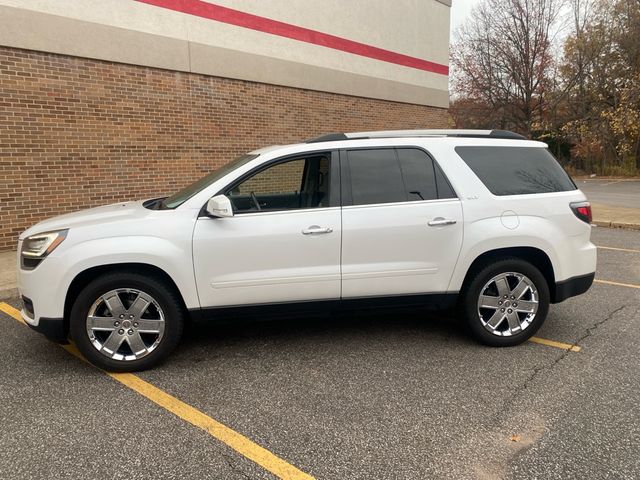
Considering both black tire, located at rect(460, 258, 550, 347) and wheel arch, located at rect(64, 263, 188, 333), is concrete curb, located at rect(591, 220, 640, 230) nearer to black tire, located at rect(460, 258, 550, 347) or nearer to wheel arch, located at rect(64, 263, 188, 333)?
black tire, located at rect(460, 258, 550, 347)

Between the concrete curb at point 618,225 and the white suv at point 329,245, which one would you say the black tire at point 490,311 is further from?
the concrete curb at point 618,225

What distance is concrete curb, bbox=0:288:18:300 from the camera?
5521 mm

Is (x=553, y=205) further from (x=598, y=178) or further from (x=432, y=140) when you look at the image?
(x=598, y=178)

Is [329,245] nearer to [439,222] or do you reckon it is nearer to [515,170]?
[439,222]

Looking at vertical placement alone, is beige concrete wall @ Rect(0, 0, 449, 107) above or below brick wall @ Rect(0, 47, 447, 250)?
above

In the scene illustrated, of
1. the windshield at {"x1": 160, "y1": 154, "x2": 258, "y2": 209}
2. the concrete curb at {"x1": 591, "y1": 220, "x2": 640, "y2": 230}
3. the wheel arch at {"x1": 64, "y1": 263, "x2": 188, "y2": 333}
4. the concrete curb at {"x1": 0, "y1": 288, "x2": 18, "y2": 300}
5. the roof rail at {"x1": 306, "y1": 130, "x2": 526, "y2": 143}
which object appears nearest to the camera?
the wheel arch at {"x1": 64, "y1": 263, "x2": 188, "y2": 333}

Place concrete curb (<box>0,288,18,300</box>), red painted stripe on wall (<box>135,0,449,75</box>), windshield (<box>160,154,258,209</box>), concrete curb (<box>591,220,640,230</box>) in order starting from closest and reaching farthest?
1. windshield (<box>160,154,258,209</box>)
2. concrete curb (<box>0,288,18,300</box>)
3. red painted stripe on wall (<box>135,0,449,75</box>)
4. concrete curb (<box>591,220,640,230</box>)

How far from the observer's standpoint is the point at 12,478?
2.40 meters

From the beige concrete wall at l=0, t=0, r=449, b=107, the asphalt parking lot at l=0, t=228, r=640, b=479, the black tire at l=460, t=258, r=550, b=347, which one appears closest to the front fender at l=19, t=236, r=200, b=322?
the asphalt parking lot at l=0, t=228, r=640, b=479

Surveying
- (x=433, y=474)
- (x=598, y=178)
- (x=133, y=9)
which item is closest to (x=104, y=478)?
(x=433, y=474)

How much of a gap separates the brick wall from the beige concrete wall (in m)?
0.28

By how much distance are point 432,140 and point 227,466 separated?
9.61 ft

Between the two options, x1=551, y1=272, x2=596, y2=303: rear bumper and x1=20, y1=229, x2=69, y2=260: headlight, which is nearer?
x1=20, y1=229, x2=69, y2=260: headlight

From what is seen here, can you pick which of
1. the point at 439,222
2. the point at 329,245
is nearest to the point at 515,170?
the point at 439,222
